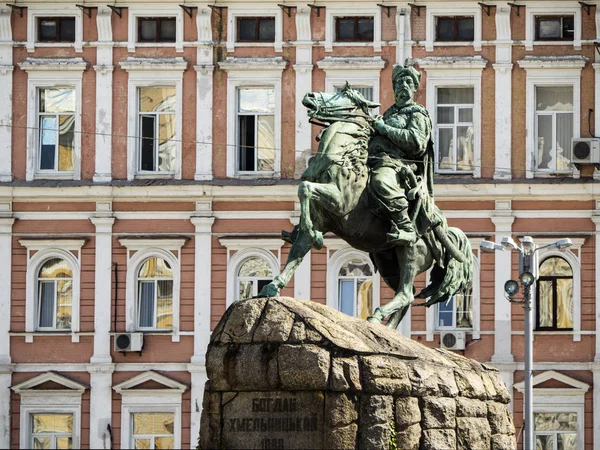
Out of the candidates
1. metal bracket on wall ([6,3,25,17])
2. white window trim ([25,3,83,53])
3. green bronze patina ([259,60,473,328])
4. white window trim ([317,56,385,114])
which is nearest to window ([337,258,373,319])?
white window trim ([317,56,385,114])

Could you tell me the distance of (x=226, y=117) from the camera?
155ft

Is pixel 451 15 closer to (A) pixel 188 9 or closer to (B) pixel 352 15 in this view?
(B) pixel 352 15

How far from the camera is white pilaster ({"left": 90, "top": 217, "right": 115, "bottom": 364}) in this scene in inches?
1851

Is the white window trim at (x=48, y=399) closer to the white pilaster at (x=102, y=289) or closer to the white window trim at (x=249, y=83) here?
the white pilaster at (x=102, y=289)

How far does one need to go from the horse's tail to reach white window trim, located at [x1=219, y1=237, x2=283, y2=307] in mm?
25201

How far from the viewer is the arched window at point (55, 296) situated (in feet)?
155

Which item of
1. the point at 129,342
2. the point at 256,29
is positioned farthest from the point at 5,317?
the point at 256,29

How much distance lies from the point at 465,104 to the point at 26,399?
11392mm

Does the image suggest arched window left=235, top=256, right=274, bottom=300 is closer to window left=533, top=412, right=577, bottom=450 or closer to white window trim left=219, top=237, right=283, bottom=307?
white window trim left=219, top=237, right=283, bottom=307

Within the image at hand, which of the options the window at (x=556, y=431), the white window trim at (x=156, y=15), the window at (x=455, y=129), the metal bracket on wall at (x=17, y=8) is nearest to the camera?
the window at (x=556, y=431)

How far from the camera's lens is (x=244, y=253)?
47.0 meters

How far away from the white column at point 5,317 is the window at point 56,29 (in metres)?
4.10

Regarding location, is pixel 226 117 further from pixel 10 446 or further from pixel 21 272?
pixel 10 446

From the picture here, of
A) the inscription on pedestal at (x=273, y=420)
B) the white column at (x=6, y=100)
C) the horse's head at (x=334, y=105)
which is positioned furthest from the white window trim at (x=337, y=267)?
the inscription on pedestal at (x=273, y=420)
